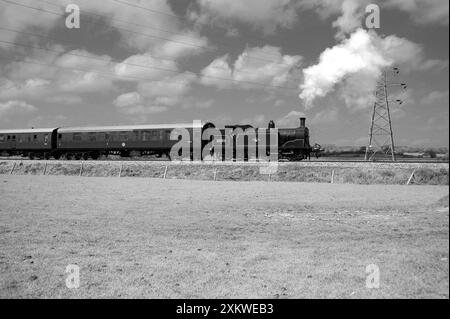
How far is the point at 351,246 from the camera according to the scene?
26.1ft

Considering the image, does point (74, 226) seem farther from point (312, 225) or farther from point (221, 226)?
point (312, 225)

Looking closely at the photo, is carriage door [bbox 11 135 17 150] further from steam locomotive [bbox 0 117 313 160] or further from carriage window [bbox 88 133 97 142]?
carriage window [bbox 88 133 97 142]

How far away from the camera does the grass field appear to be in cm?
589

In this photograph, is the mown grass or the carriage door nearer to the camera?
the mown grass

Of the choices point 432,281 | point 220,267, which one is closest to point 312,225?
point 220,267

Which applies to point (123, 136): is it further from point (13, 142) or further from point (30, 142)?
point (13, 142)

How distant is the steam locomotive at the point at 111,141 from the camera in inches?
1275

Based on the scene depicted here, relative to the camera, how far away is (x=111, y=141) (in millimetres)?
36594

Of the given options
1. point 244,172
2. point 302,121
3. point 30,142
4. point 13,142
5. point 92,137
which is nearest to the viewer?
point 244,172

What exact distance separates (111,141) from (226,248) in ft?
100

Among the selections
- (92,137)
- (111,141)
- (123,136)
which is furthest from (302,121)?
(92,137)

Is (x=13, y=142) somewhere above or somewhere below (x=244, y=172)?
above

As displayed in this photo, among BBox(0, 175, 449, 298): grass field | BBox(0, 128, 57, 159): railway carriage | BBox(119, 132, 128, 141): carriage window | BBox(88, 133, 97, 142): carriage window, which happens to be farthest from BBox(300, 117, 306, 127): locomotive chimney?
BBox(0, 128, 57, 159): railway carriage

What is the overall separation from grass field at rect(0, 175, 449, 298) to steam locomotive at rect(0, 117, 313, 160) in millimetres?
17504
